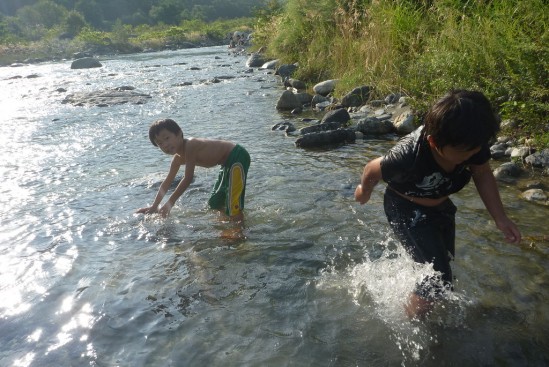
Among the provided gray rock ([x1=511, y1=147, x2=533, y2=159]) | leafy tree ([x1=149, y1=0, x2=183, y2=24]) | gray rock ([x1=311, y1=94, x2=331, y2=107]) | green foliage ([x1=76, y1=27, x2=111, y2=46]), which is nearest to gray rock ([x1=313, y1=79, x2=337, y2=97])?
gray rock ([x1=311, y1=94, x2=331, y2=107])

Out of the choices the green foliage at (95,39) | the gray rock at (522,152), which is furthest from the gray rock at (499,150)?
the green foliage at (95,39)

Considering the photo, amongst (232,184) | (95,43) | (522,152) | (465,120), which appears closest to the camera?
(465,120)

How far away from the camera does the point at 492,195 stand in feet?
8.71

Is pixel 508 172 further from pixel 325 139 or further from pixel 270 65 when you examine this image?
pixel 270 65

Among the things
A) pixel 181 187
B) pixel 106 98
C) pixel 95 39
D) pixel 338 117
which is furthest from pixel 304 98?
pixel 95 39

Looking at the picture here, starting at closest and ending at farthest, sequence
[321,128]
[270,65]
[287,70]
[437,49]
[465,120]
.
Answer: [465,120] < [437,49] < [321,128] < [287,70] < [270,65]

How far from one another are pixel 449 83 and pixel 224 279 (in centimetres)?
450

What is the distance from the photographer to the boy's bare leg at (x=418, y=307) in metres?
2.83

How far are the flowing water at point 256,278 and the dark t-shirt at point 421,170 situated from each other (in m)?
0.58

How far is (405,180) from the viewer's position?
104 inches

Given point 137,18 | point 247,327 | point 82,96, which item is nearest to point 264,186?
point 247,327

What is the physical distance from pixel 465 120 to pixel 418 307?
4.29 ft

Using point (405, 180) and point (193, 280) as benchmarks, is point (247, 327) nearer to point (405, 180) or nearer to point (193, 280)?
point (193, 280)

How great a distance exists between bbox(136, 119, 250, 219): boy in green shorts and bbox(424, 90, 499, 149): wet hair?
2.66 metres
